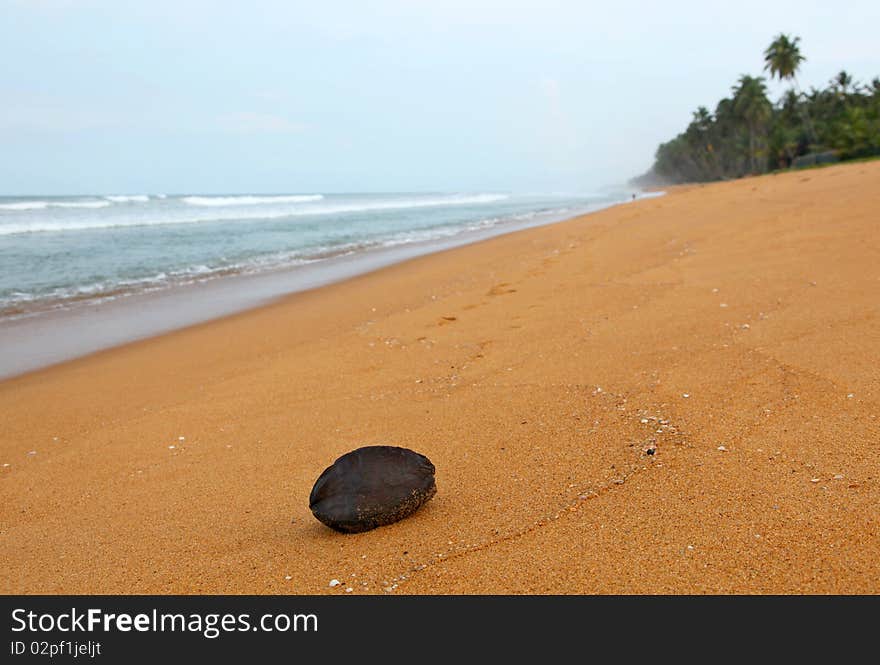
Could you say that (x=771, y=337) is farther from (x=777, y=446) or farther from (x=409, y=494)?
(x=409, y=494)

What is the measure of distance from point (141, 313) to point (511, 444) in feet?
27.7

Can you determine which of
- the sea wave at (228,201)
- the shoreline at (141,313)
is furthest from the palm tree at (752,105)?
the shoreline at (141,313)

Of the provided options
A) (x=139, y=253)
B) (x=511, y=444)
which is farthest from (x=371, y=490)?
(x=139, y=253)

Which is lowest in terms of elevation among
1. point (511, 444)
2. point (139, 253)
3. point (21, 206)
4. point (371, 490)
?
point (511, 444)

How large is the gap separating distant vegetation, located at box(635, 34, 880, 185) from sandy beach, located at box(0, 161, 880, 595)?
140 ft

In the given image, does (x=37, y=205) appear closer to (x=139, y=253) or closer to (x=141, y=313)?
(x=139, y=253)

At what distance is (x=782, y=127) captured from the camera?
57.8 meters

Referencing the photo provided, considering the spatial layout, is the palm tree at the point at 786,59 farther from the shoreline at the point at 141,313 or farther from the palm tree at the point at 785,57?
the shoreline at the point at 141,313

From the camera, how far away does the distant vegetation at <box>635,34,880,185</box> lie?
41.2 m

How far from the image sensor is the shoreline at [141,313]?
7.74 meters

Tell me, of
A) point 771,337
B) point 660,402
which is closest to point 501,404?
point 660,402

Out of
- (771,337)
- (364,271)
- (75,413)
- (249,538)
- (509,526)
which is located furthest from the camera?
(364,271)
